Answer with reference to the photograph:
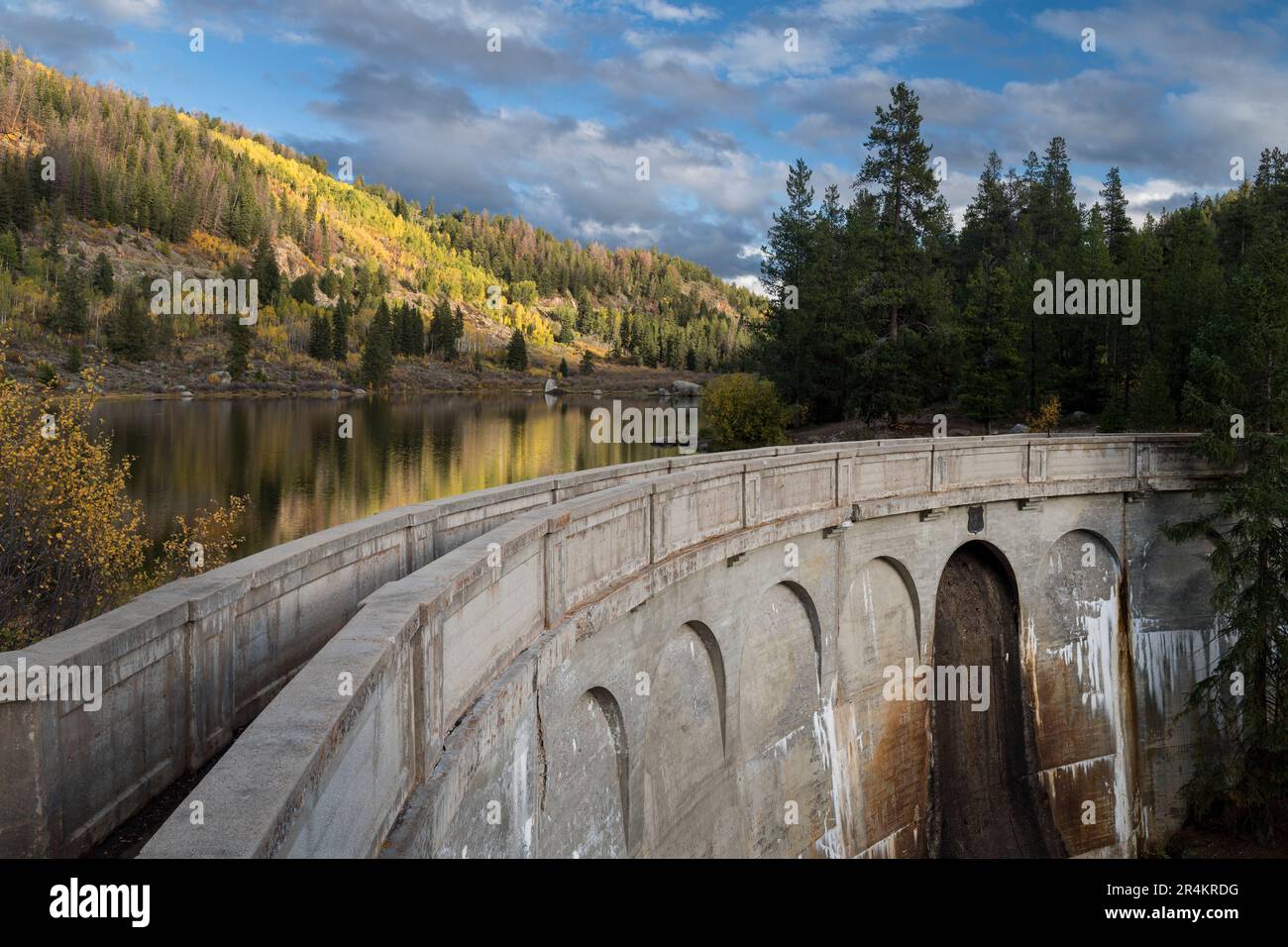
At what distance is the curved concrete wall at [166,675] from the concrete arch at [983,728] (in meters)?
13.7

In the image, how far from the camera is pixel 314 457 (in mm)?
49719

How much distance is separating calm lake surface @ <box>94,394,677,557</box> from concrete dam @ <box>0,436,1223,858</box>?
2006cm

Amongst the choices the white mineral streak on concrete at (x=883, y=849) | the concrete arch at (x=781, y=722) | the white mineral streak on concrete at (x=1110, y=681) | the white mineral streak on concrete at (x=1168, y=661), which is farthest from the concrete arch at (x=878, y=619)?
the white mineral streak on concrete at (x=1168, y=661)

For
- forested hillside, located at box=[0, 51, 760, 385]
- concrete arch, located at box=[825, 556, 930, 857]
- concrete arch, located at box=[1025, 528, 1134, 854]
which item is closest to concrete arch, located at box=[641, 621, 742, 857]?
Answer: concrete arch, located at box=[825, 556, 930, 857]

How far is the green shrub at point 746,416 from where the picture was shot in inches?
1959

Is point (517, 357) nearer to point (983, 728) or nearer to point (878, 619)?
point (983, 728)

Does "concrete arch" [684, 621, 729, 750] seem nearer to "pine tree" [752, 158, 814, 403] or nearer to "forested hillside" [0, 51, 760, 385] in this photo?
"pine tree" [752, 158, 814, 403]

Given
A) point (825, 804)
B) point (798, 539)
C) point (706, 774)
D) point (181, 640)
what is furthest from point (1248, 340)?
point (181, 640)

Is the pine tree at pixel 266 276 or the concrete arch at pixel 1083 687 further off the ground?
the pine tree at pixel 266 276

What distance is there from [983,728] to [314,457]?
39.9m

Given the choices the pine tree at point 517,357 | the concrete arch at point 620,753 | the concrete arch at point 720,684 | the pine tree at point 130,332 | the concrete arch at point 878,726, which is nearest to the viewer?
the concrete arch at point 620,753

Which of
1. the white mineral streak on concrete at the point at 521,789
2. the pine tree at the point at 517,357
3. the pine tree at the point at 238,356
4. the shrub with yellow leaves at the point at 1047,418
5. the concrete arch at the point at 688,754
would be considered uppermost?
the pine tree at the point at 517,357

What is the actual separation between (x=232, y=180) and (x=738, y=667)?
213005 mm

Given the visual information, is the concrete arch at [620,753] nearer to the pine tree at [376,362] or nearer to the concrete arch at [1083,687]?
the concrete arch at [1083,687]
